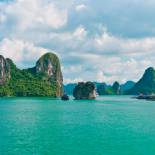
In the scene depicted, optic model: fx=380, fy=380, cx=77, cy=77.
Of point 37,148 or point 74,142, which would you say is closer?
point 37,148

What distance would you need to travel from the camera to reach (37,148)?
220 feet

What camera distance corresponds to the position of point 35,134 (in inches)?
3290

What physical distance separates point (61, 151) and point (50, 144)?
638 centimetres

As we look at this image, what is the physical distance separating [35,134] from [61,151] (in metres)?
19.1

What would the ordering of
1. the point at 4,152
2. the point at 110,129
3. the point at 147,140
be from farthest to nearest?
the point at 110,129
the point at 147,140
the point at 4,152

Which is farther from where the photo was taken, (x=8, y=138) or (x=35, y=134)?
(x=35, y=134)

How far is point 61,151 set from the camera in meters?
65.6

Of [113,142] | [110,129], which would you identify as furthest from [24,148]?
[110,129]

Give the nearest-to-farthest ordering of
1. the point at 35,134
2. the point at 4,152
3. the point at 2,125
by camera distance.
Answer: the point at 4,152 → the point at 35,134 → the point at 2,125

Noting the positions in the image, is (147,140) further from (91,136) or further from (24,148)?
(24,148)

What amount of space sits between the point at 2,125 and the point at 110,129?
95.4ft

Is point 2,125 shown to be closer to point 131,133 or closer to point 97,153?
point 131,133

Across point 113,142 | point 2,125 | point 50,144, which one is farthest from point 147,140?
point 2,125

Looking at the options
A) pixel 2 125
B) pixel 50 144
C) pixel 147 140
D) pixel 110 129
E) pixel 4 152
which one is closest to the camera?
A: pixel 4 152
